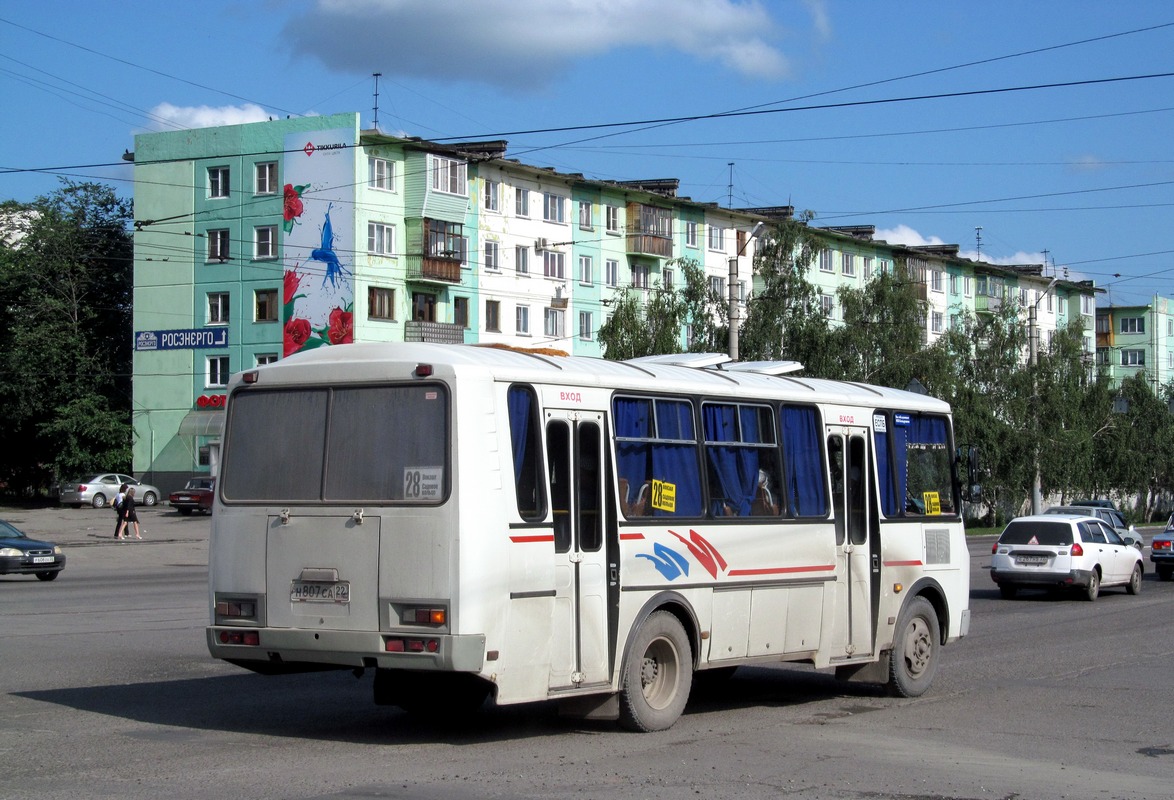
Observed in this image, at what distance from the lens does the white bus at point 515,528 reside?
9.40 meters

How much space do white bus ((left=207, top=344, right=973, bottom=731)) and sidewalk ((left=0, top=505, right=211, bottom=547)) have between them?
35.2m

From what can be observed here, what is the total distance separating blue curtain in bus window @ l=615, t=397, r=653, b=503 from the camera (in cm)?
1064

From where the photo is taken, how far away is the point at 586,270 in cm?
7275

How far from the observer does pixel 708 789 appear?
845cm

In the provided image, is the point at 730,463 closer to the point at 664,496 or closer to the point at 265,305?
the point at 664,496

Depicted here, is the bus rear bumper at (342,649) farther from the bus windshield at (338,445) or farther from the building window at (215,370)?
the building window at (215,370)

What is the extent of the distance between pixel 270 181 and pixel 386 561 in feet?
184

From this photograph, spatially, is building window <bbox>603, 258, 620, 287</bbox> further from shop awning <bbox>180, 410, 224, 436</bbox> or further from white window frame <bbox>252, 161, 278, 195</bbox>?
shop awning <bbox>180, 410, 224, 436</bbox>

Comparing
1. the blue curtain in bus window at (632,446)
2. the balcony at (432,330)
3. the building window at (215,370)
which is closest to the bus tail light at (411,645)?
the blue curtain in bus window at (632,446)

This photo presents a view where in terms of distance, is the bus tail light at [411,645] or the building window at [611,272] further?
the building window at [611,272]

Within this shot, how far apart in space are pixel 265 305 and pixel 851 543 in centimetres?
5372

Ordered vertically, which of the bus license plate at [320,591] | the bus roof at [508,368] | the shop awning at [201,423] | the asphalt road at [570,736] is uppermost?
the shop awning at [201,423]

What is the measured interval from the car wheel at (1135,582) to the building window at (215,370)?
45.4 metres

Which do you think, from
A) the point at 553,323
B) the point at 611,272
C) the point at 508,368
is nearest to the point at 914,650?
the point at 508,368
